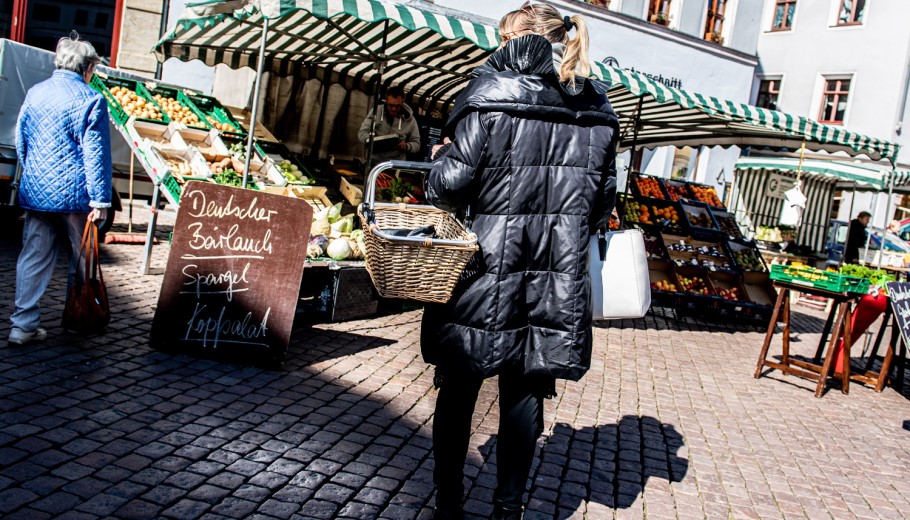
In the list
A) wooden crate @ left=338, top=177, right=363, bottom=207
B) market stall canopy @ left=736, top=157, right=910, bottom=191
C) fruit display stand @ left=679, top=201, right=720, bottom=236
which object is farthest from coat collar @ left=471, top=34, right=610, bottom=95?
market stall canopy @ left=736, top=157, right=910, bottom=191

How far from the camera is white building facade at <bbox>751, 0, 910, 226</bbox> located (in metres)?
23.2

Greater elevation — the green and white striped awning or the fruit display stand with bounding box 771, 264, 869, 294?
the green and white striped awning

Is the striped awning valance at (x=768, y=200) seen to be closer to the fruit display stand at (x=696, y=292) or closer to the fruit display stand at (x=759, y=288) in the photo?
the fruit display stand at (x=759, y=288)

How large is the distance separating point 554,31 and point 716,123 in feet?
26.3

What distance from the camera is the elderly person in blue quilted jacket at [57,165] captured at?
4.91 metres

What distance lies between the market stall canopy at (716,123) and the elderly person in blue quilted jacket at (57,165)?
4.98m

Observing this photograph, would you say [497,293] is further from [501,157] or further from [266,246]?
[266,246]

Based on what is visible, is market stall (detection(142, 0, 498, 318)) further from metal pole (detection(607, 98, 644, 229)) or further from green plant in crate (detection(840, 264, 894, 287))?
green plant in crate (detection(840, 264, 894, 287))

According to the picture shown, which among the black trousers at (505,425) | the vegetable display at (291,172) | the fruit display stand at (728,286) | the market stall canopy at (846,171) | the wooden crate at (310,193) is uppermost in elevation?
the market stall canopy at (846,171)

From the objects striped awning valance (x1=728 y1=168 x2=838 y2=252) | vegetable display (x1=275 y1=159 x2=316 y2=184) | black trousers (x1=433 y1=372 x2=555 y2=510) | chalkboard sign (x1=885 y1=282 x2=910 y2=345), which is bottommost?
black trousers (x1=433 y1=372 x2=555 y2=510)

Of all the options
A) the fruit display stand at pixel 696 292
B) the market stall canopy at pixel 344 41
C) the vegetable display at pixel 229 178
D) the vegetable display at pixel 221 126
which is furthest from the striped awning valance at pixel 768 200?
the vegetable display at pixel 229 178

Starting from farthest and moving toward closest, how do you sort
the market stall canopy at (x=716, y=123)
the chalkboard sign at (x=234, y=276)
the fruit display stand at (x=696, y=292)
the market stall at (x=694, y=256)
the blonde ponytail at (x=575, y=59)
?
1. the market stall at (x=694, y=256)
2. the fruit display stand at (x=696, y=292)
3. the market stall canopy at (x=716, y=123)
4. the chalkboard sign at (x=234, y=276)
5. the blonde ponytail at (x=575, y=59)

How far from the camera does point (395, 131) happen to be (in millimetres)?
9734

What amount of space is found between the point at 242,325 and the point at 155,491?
6.42 feet
